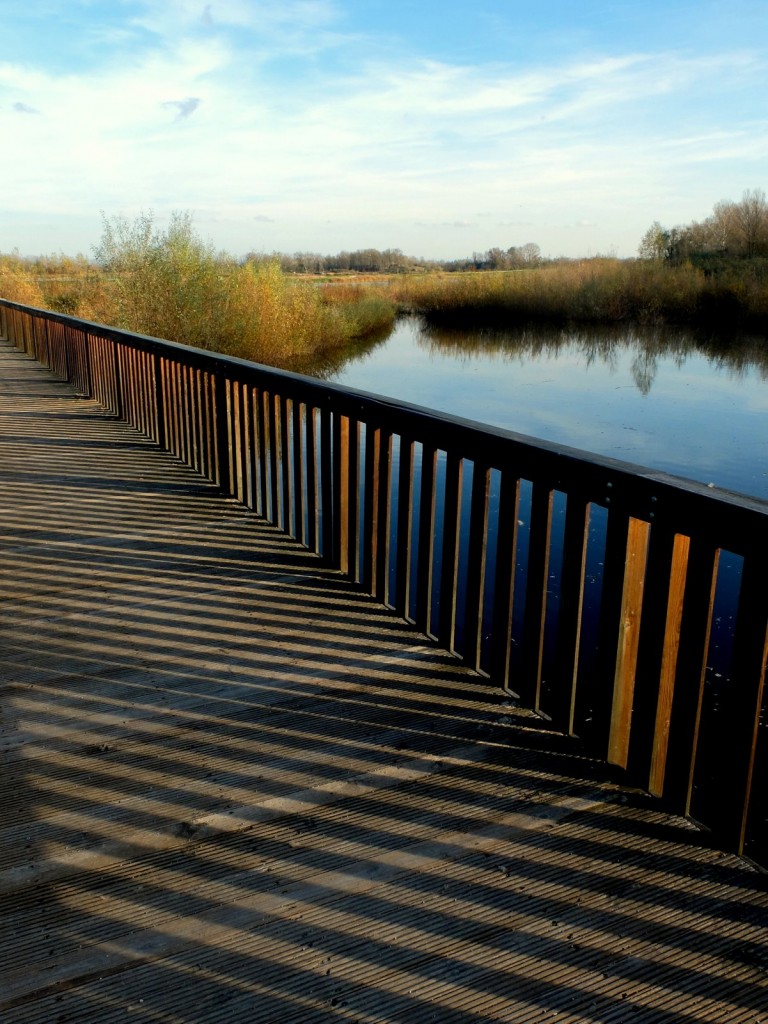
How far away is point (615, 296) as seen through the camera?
27031 millimetres

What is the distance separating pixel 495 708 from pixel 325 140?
692 inches

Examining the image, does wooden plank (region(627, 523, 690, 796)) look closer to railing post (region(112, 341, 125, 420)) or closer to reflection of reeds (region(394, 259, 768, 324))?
railing post (region(112, 341, 125, 420))

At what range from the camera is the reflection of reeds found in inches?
1007

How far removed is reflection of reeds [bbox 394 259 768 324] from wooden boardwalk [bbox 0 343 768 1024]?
25839 millimetres

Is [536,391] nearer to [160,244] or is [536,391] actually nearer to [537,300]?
[160,244]

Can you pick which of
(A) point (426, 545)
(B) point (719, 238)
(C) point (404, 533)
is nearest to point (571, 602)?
(A) point (426, 545)

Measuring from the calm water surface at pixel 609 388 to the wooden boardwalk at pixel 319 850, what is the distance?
23.0ft

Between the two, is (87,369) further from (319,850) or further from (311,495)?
(319,850)

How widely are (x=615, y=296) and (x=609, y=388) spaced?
12.4 meters

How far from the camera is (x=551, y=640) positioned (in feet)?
18.0

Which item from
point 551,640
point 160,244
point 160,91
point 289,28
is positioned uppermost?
point 289,28

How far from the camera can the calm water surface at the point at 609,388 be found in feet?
36.3

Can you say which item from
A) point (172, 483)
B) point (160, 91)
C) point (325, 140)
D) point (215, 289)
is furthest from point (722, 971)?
point (325, 140)

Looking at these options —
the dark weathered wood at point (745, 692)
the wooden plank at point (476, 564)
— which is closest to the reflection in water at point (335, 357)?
the wooden plank at point (476, 564)
